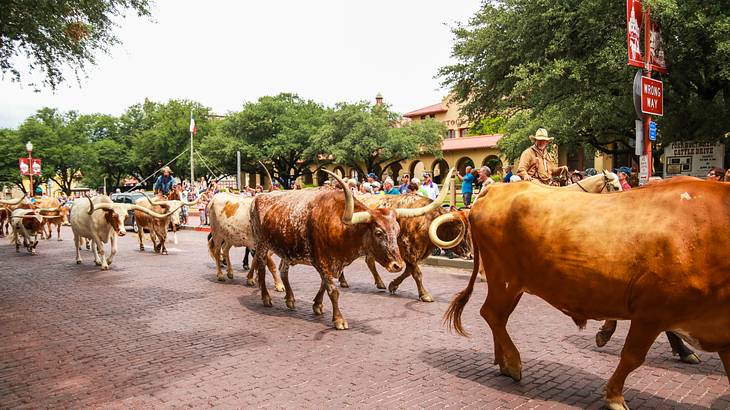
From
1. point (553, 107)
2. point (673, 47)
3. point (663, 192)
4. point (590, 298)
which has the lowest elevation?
point (590, 298)

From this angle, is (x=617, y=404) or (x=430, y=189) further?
(x=430, y=189)

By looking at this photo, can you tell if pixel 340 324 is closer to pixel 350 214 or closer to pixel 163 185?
pixel 350 214

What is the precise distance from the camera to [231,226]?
31.6 ft

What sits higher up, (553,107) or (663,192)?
(553,107)

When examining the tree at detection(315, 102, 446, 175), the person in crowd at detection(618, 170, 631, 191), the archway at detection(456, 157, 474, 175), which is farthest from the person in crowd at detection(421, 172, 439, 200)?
the archway at detection(456, 157, 474, 175)

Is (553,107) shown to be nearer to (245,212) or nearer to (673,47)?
(673,47)

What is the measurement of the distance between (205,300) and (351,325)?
2926 mm

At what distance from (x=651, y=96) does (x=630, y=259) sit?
8207mm

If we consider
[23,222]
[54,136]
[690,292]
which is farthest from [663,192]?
[54,136]

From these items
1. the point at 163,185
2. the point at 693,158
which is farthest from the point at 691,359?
the point at 163,185

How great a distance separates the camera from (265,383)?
4.63 m

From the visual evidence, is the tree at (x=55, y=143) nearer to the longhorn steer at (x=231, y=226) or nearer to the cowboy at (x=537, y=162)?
the longhorn steer at (x=231, y=226)

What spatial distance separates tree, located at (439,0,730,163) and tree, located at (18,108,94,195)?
47.0 meters

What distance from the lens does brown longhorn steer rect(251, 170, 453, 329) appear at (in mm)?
6102
